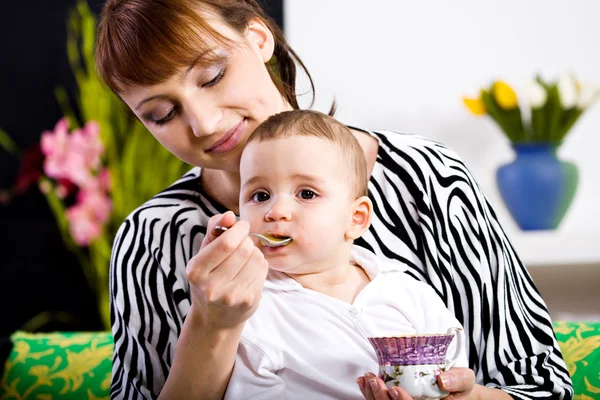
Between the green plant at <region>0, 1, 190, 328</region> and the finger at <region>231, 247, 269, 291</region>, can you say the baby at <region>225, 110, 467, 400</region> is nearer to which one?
the finger at <region>231, 247, 269, 291</region>

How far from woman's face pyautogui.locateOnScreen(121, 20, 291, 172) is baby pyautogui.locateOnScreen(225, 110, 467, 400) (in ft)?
0.31

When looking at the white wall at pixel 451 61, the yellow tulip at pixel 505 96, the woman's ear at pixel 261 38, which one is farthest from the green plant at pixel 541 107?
the woman's ear at pixel 261 38

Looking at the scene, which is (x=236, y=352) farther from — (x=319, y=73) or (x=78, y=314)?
(x=78, y=314)

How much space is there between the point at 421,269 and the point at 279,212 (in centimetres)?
42

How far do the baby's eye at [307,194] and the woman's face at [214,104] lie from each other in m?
0.23

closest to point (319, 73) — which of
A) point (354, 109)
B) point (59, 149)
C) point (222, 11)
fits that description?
point (354, 109)

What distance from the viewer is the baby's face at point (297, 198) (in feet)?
4.51

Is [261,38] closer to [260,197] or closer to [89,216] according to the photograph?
[260,197]

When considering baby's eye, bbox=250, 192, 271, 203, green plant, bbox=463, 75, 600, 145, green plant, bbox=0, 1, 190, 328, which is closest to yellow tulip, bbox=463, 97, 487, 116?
green plant, bbox=463, 75, 600, 145

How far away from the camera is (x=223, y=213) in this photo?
1.43 m

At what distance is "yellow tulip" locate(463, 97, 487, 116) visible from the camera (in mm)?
3266

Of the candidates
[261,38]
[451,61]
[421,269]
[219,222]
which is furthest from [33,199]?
[219,222]

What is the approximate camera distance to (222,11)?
1632 mm

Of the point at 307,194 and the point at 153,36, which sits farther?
the point at 153,36
